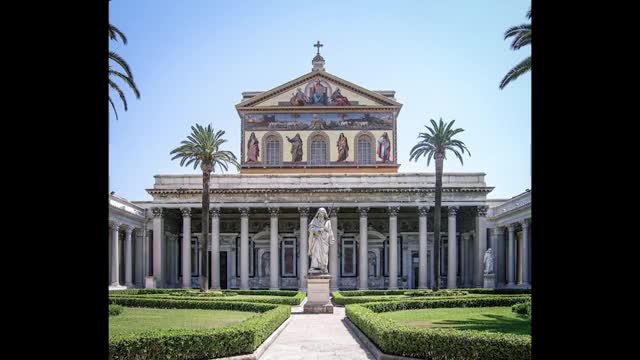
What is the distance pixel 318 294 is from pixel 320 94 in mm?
25103

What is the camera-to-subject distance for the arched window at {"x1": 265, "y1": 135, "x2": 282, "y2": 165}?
50688 millimetres

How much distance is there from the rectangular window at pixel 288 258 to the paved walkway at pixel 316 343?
25.9 meters

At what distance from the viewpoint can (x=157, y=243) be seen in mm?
45531

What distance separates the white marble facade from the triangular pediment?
A: 692 centimetres

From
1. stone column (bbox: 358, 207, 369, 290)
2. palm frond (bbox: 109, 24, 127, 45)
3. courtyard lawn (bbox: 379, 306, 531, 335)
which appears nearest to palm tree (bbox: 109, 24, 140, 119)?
palm frond (bbox: 109, 24, 127, 45)

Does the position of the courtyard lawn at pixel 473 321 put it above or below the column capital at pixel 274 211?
below

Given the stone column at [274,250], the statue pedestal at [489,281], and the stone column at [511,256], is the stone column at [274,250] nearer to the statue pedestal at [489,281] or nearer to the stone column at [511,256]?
the statue pedestal at [489,281]

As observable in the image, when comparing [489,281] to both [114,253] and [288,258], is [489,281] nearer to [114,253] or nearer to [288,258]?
[288,258]

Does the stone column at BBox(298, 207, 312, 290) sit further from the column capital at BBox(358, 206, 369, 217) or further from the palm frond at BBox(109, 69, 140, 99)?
the palm frond at BBox(109, 69, 140, 99)

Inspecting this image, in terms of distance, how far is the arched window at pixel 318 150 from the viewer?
50500 millimetres

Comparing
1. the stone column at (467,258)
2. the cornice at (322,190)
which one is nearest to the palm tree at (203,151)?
the cornice at (322,190)

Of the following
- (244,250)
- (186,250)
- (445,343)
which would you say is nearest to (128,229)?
(186,250)
